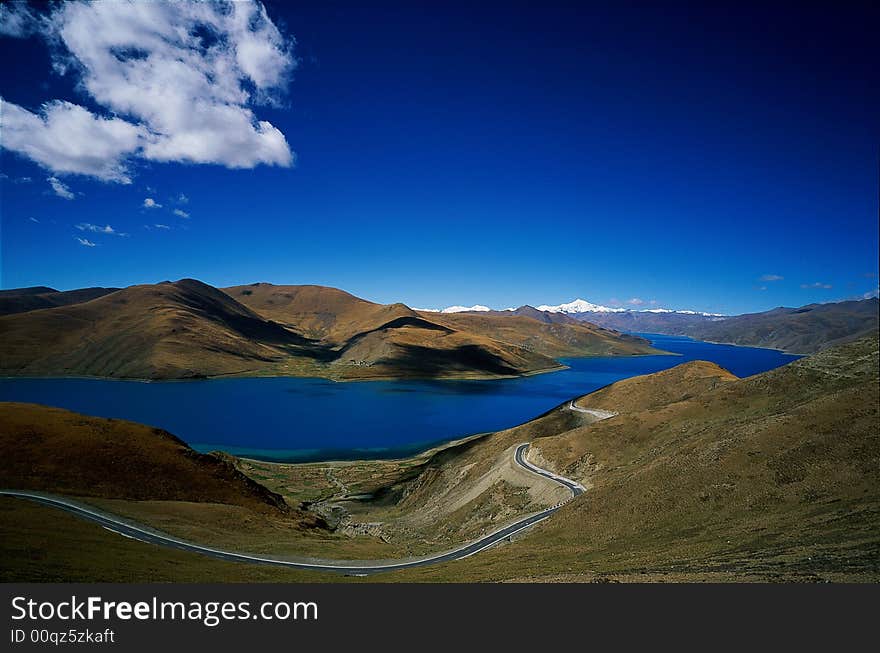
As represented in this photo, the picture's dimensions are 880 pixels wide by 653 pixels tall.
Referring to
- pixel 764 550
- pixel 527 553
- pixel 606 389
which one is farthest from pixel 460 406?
pixel 764 550

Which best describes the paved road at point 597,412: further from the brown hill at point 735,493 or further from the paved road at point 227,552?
the paved road at point 227,552

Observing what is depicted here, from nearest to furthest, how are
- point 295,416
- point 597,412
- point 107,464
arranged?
point 107,464 < point 597,412 < point 295,416

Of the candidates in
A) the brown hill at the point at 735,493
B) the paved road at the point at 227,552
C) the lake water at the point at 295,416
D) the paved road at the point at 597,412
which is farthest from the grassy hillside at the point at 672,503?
the lake water at the point at 295,416

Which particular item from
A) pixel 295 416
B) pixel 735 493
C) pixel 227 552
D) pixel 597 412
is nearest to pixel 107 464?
pixel 227 552

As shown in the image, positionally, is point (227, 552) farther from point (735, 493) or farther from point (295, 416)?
point (295, 416)

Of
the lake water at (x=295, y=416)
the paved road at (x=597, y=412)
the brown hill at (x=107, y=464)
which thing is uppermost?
the brown hill at (x=107, y=464)

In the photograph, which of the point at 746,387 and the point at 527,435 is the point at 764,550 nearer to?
the point at 746,387

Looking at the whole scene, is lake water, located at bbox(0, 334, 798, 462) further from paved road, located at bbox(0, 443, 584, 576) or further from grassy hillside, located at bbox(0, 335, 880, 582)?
paved road, located at bbox(0, 443, 584, 576)

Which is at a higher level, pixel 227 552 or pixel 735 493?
pixel 735 493
